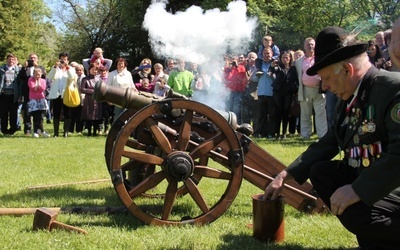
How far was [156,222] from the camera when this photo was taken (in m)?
4.37

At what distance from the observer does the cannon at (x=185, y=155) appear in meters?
4.37

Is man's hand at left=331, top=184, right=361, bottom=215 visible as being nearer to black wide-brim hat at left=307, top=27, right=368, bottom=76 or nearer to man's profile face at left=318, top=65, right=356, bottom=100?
man's profile face at left=318, top=65, right=356, bottom=100

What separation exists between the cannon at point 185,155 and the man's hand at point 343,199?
1.49 m

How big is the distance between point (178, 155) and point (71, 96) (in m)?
9.03

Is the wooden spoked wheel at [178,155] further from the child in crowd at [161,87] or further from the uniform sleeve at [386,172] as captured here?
the child in crowd at [161,87]

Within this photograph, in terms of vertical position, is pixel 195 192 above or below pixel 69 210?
above

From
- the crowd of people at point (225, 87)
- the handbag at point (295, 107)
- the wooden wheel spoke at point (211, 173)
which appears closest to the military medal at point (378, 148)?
the wooden wheel spoke at point (211, 173)

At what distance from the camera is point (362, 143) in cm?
326

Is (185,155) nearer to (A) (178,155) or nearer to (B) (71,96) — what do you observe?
(A) (178,155)

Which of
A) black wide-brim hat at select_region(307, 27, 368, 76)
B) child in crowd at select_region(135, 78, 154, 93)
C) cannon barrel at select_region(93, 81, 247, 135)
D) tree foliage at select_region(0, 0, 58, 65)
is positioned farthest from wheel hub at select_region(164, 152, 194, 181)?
tree foliage at select_region(0, 0, 58, 65)

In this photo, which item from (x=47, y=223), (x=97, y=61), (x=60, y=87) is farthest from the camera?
(x=60, y=87)

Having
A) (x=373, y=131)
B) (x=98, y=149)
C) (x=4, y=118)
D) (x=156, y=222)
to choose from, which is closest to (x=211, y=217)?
(x=156, y=222)

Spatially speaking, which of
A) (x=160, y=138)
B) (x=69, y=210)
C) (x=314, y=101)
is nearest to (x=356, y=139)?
(x=160, y=138)

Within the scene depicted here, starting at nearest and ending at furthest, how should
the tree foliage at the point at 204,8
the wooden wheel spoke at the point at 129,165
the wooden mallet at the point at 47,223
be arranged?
the wooden mallet at the point at 47,223 → the wooden wheel spoke at the point at 129,165 → the tree foliage at the point at 204,8
